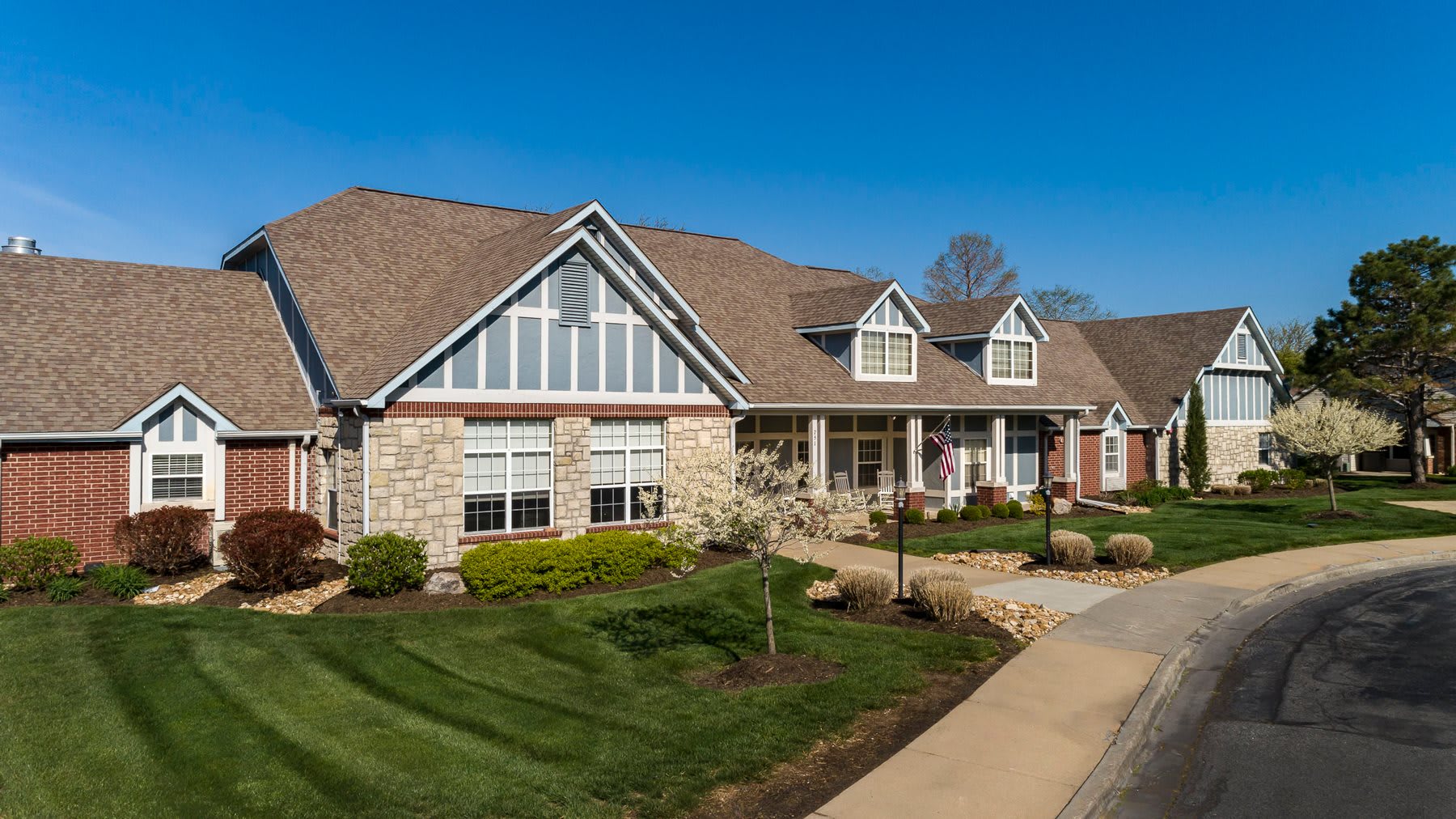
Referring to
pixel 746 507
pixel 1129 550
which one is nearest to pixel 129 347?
pixel 746 507

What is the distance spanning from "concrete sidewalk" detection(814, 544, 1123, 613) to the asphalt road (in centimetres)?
270

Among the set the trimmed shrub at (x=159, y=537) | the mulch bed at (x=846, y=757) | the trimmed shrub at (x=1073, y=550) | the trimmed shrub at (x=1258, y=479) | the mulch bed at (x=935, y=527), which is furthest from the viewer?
the trimmed shrub at (x=1258, y=479)

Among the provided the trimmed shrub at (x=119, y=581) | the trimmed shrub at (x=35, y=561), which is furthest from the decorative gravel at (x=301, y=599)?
the trimmed shrub at (x=35, y=561)

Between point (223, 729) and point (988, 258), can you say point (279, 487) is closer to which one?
point (223, 729)

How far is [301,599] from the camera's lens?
1518 cm

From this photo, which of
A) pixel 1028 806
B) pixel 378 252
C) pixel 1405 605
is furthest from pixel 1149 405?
pixel 1028 806

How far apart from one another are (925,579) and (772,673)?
4.19 m

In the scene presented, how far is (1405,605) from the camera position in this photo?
15.6 metres

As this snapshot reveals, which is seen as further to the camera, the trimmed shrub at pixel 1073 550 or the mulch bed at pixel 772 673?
the trimmed shrub at pixel 1073 550

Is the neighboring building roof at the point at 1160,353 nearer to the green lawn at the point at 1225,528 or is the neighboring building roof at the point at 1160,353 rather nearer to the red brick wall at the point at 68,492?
the green lawn at the point at 1225,528

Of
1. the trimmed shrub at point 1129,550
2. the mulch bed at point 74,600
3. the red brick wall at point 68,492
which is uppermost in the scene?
the red brick wall at point 68,492

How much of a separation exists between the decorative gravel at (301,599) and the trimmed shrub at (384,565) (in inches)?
22.7

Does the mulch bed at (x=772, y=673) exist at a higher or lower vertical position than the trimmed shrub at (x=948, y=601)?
lower

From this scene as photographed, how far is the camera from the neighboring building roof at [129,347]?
1688cm
